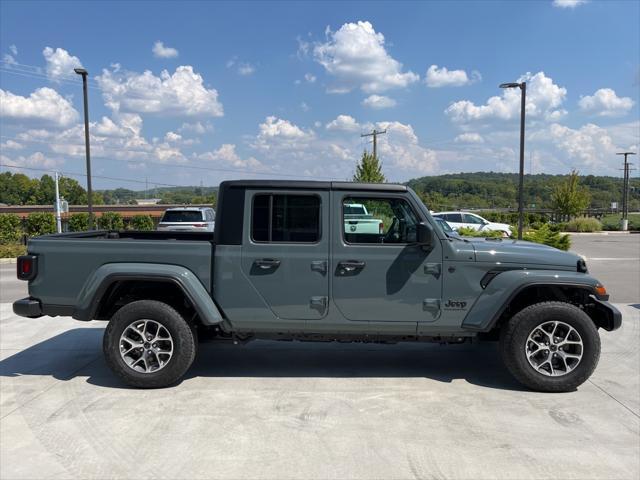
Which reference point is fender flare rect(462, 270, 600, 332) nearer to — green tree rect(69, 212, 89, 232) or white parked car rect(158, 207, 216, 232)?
white parked car rect(158, 207, 216, 232)

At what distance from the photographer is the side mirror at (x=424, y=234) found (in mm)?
4234

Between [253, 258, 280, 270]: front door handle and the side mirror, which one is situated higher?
the side mirror

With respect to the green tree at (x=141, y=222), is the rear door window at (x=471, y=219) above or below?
above

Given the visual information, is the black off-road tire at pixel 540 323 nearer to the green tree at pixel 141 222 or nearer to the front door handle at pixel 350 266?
the front door handle at pixel 350 266

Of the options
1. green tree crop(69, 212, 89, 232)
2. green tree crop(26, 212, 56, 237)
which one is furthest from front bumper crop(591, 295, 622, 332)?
green tree crop(69, 212, 89, 232)

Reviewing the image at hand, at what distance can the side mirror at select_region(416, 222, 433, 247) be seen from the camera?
13.9 feet

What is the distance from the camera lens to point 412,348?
578 centimetres

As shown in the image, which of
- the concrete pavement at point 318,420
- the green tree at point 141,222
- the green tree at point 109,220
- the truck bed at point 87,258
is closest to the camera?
the concrete pavement at point 318,420

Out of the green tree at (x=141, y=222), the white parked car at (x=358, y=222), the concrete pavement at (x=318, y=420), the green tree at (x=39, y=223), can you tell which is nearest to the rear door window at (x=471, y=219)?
the green tree at (x=141, y=222)

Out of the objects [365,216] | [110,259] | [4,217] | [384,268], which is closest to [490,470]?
[384,268]

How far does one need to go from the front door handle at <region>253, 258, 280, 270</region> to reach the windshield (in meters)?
12.6

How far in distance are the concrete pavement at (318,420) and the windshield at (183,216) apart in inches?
442

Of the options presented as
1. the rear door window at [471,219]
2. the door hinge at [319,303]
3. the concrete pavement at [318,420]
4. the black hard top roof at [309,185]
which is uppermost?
the black hard top roof at [309,185]

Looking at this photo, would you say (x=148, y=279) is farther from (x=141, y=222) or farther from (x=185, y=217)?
(x=141, y=222)
